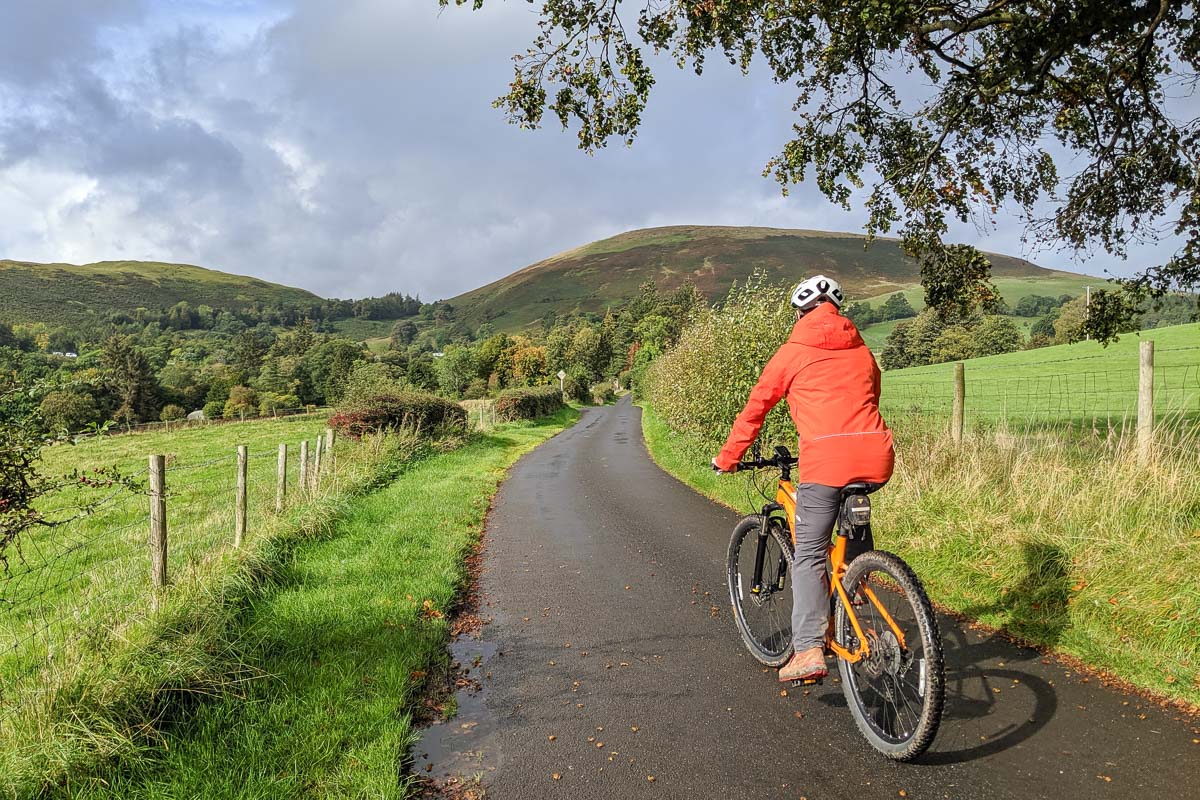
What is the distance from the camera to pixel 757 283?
45.9 feet

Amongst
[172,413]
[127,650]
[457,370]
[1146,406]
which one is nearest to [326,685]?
[127,650]

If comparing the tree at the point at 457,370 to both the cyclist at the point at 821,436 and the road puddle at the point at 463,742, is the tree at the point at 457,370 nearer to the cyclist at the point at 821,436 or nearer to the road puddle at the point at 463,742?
the road puddle at the point at 463,742

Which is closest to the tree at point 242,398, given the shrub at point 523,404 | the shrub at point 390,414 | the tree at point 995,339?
the shrub at point 523,404

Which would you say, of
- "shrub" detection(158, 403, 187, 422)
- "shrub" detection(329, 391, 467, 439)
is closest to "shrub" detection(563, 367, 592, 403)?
"shrub" detection(329, 391, 467, 439)

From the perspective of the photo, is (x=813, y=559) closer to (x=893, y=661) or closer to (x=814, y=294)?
(x=893, y=661)

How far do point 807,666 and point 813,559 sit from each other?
609mm

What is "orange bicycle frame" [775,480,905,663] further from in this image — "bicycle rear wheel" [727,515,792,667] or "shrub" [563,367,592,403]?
"shrub" [563,367,592,403]

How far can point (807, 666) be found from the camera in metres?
3.74

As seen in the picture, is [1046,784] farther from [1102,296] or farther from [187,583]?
[1102,296]

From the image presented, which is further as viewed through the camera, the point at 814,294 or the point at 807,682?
the point at 814,294

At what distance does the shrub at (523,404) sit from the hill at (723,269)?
9080cm

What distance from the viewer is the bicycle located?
3076 millimetres

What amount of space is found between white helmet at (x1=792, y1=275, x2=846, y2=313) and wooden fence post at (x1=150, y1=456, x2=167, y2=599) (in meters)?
5.07

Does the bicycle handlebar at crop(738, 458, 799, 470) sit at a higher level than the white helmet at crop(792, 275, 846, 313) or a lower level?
lower
